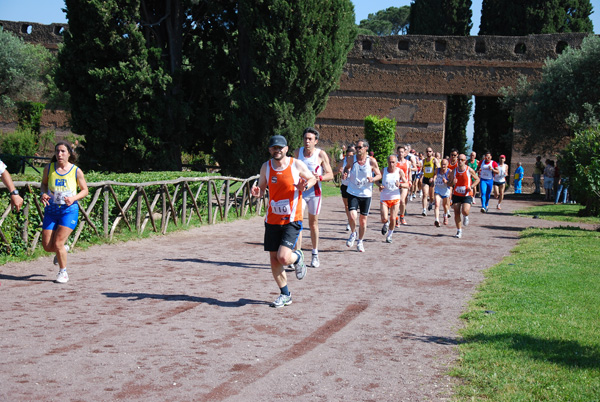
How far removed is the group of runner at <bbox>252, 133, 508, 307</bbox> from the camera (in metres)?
→ 7.66

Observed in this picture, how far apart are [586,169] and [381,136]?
15590 mm

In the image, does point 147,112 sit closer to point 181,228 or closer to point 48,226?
point 181,228

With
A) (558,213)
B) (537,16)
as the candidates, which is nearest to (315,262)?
(558,213)

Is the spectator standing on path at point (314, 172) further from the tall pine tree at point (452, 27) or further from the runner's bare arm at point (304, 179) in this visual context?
the tall pine tree at point (452, 27)

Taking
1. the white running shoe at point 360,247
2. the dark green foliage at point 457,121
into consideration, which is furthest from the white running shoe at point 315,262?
the dark green foliage at point 457,121

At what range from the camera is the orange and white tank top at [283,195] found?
7.65 metres

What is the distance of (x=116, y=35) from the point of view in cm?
1820

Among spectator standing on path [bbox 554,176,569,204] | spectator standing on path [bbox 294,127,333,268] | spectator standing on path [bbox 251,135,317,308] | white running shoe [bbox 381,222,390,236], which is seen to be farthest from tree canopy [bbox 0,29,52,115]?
spectator standing on path [bbox 251,135,317,308]

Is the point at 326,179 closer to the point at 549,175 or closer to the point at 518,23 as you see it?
the point at 549,175

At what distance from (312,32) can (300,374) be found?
15.7 meters

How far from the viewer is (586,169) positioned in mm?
18328

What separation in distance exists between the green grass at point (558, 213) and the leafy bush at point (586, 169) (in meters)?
0.39

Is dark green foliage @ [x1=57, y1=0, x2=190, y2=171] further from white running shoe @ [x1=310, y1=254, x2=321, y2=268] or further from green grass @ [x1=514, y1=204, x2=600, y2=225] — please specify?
green grass @ [x1=514, y1=204, x2=600, y2=225]

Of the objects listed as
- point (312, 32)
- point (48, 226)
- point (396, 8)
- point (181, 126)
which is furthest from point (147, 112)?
point (396, 8)
